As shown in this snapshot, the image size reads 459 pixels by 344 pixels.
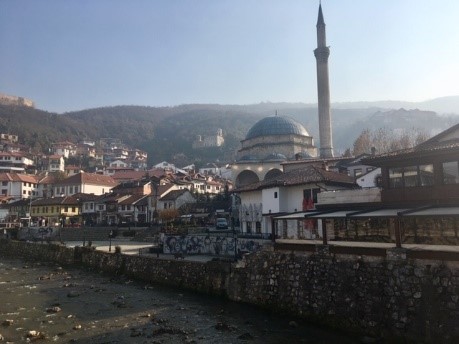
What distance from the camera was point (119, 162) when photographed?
121375 mm

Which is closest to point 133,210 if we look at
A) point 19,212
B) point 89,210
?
point 89,210

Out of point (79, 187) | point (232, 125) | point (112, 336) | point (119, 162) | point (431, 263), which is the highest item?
point (232, 125)

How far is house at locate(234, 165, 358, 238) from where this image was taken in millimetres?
28969

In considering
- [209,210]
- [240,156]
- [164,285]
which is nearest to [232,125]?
[240,156]

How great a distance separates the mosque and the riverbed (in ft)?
106

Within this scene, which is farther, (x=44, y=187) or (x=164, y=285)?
(x=44, y=187)

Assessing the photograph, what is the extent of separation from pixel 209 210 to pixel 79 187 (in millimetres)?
31819

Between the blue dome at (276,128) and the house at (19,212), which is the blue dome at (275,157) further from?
the house at (19,212)

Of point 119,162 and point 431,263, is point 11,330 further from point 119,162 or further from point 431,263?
point 119,162

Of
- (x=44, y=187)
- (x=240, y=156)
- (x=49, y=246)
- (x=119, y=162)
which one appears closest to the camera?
(x=49, y=246)

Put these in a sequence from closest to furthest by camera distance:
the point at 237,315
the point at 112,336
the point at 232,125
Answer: the point at 112,336
the point at 237,315
the point at 232,125

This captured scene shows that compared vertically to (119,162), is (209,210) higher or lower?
lower

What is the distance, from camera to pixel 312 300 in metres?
15.0

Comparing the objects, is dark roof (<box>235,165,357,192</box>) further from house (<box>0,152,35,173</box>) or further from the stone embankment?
house (<box>0,152,35,173</box>)
